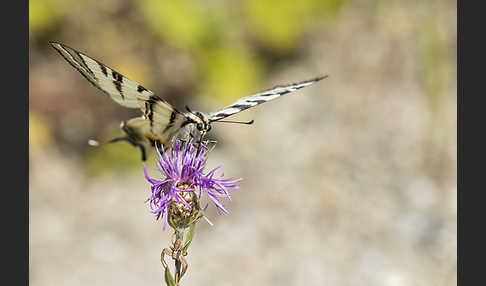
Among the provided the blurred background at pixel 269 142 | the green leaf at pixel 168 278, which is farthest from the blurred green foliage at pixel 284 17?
the green leaf at pixel 168 278

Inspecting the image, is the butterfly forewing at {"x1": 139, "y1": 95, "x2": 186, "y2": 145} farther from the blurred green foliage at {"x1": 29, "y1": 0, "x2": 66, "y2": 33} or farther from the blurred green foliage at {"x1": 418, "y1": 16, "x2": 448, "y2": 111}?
the blurred green foliage at {"x1": 29, "y1": 0, "x2": 66, "y2": 33}

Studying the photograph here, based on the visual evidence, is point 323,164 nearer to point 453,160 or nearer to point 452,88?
point 453,160

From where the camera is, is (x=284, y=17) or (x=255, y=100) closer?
(x=255, y=100)

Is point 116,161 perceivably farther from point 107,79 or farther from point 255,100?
point 255,100

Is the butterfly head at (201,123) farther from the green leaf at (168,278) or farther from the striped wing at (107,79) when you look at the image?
the green leaf at (168,278)

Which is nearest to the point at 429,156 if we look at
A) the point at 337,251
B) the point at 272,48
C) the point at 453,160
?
the point at 453,160

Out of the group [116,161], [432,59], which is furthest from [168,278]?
[116,161]
